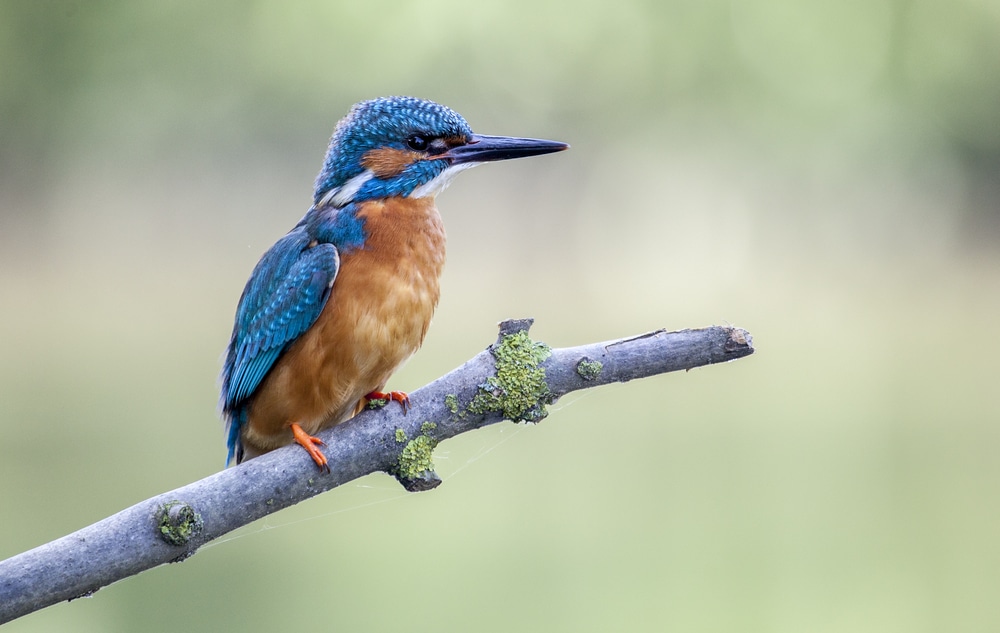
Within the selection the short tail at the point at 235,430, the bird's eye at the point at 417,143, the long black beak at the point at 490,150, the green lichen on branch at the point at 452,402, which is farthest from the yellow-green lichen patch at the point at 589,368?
the short tail at the point at 235,430

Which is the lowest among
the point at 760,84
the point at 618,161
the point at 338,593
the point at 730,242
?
the point at 338,593

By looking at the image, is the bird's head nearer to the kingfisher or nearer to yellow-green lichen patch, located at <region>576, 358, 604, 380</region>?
the kingfisher

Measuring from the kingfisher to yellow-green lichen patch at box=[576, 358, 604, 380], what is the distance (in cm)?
59

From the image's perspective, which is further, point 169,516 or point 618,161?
point 618,161

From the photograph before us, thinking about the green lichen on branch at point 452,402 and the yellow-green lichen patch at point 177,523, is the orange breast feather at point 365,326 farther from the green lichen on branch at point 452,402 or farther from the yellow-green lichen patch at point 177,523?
the yellow-green lichen patch at point 177,523

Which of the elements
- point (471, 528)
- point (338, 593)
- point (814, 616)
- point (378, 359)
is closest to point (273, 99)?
point (471, 528)

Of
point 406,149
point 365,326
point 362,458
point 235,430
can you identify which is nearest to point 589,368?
point 362,458

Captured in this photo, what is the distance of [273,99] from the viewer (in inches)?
551

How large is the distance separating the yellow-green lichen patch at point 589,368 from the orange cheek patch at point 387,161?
2.92ft

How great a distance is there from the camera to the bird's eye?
9.40ft

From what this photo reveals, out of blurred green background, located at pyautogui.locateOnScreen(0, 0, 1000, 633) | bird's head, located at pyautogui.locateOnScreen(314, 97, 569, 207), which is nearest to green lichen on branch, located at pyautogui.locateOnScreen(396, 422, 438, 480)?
bird's head, located at pyautogui.locateOnScreen(314, 97, 569, 207)

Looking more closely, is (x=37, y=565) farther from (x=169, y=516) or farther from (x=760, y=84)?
(x=760, y=84)

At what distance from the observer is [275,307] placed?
2809 mm

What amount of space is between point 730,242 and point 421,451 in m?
13.9
